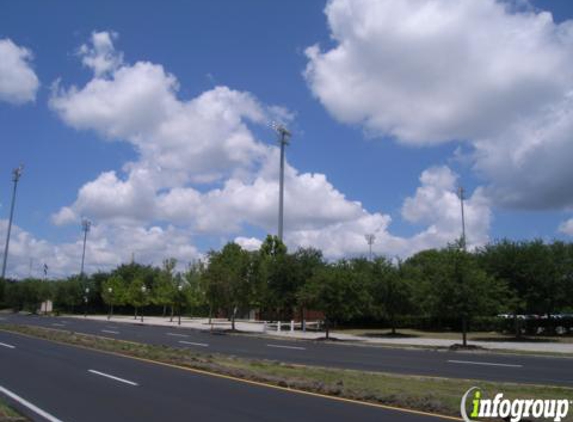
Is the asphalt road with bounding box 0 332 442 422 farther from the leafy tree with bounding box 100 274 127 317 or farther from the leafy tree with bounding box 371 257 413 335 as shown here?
the leafy tree with bounding box 100 274 127 317

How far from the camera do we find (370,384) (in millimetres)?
14953

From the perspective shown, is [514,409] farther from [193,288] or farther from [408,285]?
[193,288]

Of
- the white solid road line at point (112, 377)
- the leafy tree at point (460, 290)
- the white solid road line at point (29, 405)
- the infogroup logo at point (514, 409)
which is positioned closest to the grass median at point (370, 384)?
the infogroup logo at point (514, 409)

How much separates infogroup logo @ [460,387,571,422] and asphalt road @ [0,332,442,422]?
78 centimetres

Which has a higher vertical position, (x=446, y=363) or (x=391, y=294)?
(x=391, y=294)

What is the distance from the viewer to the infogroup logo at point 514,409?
33.2ft

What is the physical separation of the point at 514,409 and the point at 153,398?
703cm

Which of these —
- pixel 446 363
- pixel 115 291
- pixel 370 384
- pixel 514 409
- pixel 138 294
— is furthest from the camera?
pixel 115 291

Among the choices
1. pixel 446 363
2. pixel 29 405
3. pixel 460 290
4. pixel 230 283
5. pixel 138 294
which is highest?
pixel 230 283

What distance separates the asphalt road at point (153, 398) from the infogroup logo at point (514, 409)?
78 cm

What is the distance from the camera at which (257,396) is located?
41.8 ft

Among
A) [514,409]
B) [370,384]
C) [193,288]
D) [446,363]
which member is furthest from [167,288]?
[514,409]

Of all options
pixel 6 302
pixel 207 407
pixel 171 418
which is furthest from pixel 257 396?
pixel 6 302

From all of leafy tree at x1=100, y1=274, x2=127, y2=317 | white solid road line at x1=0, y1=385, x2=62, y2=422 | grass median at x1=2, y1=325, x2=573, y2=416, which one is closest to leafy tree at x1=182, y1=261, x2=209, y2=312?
leafy tree at x1=100, y1=274, x2=127, y2=317
